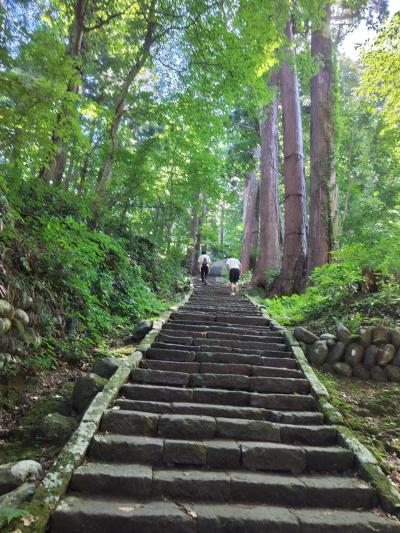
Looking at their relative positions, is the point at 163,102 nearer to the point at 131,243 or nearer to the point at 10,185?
the point at 131,243

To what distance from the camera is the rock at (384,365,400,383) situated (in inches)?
224

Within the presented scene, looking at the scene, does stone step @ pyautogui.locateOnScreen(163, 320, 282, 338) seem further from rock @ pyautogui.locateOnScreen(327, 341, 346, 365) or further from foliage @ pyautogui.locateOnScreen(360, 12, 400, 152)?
foliage @ pyautogui.locateOnScreen(360, 12, 400, 152)

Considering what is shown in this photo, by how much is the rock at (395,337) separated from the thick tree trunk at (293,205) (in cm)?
574

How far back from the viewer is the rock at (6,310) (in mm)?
4250

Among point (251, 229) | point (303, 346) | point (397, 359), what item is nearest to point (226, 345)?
point (303, 346)

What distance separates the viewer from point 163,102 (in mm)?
10758

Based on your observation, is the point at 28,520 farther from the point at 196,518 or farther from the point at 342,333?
the point at 342,333

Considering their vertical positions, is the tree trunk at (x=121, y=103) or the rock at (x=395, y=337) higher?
the tree trunk at (x=121, y=103)

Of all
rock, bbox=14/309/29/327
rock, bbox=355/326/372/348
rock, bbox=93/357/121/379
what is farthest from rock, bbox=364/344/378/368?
rock, bbox=14/309/29/327

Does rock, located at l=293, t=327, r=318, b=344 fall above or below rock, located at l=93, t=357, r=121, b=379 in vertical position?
above

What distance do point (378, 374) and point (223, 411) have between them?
2.85m

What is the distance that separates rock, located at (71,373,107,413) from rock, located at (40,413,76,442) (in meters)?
0.37

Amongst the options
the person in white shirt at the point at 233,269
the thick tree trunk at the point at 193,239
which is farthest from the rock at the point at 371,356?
the thick tree trunk at the point at 193,239

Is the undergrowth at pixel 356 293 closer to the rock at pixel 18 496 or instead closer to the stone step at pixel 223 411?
the stone step at pixel 223 411
